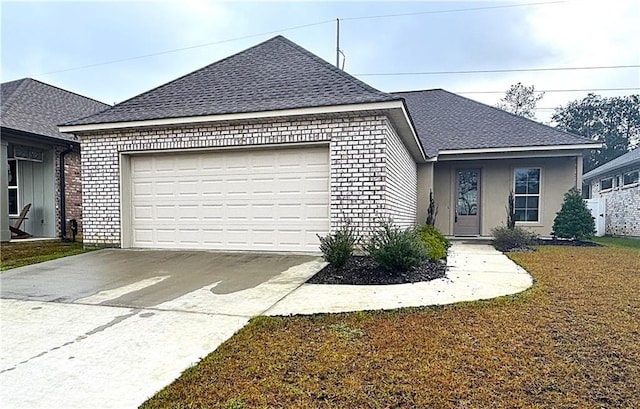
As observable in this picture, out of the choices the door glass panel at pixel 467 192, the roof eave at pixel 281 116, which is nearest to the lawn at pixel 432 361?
the roof eave at pixel 281 116

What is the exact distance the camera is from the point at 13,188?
456 inches

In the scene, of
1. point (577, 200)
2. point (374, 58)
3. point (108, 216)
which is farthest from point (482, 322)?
point (374, 58)

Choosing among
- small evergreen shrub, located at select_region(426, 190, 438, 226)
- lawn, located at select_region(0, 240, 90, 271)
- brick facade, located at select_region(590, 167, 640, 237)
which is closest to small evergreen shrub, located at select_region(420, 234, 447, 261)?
small evergreen shrub, located at select_region(426, 190, 438, 226)

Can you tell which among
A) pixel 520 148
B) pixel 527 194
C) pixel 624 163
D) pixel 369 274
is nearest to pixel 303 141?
pixel 369 274

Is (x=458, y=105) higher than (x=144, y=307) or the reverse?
higher

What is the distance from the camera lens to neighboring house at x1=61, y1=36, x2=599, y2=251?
6.98 meters

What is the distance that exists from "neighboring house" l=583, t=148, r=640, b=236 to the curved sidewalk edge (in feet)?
43.8

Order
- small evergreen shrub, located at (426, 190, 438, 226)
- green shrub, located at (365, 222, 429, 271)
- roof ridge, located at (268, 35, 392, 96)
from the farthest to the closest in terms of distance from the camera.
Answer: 1. small evergreen shrub, located at (426, 190, 438, 226)
2. roof ridge, located at (268, 35, 392, 96)
3. green shrub, located at (365, 222, 429, 271)

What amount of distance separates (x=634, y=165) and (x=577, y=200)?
7.00 m

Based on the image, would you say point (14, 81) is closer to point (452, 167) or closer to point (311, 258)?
point (311, 258)

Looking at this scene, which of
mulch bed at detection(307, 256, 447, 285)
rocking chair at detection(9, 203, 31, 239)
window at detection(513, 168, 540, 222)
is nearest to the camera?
mulch bed at detection(307, 256, 447, 285)

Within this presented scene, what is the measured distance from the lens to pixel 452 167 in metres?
13.1

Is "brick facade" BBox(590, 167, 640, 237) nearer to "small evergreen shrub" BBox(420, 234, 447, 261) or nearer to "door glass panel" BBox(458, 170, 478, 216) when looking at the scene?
"door glass panel" BBox(458, 170, 478, 216)

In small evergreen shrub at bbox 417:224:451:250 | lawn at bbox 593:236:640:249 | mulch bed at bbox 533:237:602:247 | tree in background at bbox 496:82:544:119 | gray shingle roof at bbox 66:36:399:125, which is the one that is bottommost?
lawn at bbox 593:236:640:249
